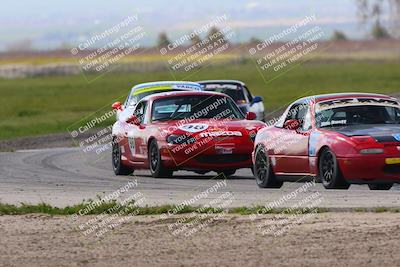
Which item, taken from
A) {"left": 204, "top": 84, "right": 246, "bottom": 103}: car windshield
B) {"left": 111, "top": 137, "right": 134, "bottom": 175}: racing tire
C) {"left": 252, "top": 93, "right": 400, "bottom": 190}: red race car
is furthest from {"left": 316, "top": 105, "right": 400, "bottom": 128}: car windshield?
{"left": 204, "top": 84, "right": 246, "bottom": 103}: car windshield

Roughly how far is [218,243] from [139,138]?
9437 millimetres

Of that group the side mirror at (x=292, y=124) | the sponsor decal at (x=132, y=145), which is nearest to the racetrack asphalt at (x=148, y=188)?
the sponsor decal at (x=132, y=145)

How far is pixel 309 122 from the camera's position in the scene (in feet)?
55.8

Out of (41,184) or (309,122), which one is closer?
(309,122)

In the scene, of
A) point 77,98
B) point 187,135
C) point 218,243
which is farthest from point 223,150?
point 77,98

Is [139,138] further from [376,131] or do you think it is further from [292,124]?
[376,131]

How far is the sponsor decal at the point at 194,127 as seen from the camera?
19.8 metres

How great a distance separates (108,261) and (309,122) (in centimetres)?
657

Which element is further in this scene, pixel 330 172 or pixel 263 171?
pixel 263 171

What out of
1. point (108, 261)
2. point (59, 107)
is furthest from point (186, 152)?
point (59, 107)

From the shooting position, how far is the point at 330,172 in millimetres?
16016

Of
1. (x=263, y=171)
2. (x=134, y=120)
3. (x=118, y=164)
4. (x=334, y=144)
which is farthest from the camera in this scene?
(x=118, y=164)

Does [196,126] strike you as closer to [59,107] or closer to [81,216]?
[81,216]

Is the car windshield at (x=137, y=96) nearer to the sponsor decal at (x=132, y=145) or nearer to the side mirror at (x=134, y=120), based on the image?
the side mirror at (x=134, y=120)
